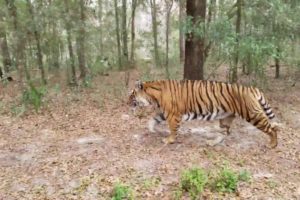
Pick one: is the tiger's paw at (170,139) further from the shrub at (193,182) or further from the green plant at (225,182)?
the green plant at (225,182)

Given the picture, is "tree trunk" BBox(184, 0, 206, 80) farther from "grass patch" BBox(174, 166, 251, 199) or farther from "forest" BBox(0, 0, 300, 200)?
"grass patch" BBox(174, 166, 251, 199)

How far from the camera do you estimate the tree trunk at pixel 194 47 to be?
9.89 m

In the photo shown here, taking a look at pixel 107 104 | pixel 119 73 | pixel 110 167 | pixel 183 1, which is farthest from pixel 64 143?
pixel 183 1

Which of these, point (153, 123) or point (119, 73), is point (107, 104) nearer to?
point (153, 123)

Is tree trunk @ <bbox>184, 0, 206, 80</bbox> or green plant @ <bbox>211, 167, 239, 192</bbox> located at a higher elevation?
tree trunk @ <bbox>184, 0, 206, 80</bbox>

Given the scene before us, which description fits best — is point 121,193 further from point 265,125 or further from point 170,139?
point 265,125

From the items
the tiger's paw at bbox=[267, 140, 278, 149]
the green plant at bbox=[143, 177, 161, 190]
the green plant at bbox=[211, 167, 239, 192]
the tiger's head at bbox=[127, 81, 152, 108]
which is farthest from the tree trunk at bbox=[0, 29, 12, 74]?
the green plant at bbox=[211, 167, 239, 192]

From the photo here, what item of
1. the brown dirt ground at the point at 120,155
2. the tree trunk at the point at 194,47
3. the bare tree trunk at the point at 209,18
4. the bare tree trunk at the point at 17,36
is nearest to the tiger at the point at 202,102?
the brown dirt ground at the point at 120,155

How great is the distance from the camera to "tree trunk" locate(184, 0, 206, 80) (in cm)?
989

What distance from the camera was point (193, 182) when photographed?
5.57 metres

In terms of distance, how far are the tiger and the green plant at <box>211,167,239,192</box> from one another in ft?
5.68

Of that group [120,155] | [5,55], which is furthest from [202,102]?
[5,55]

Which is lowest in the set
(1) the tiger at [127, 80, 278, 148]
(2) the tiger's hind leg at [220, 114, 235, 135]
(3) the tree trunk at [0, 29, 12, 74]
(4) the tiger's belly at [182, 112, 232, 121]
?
(2) the tiger's hind leg at [220, 114, 235, 135]

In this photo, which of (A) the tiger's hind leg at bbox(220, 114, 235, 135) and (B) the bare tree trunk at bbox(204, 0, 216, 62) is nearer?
(A) the tiger's hind leg at bbox(220, 114, 235, 135)
